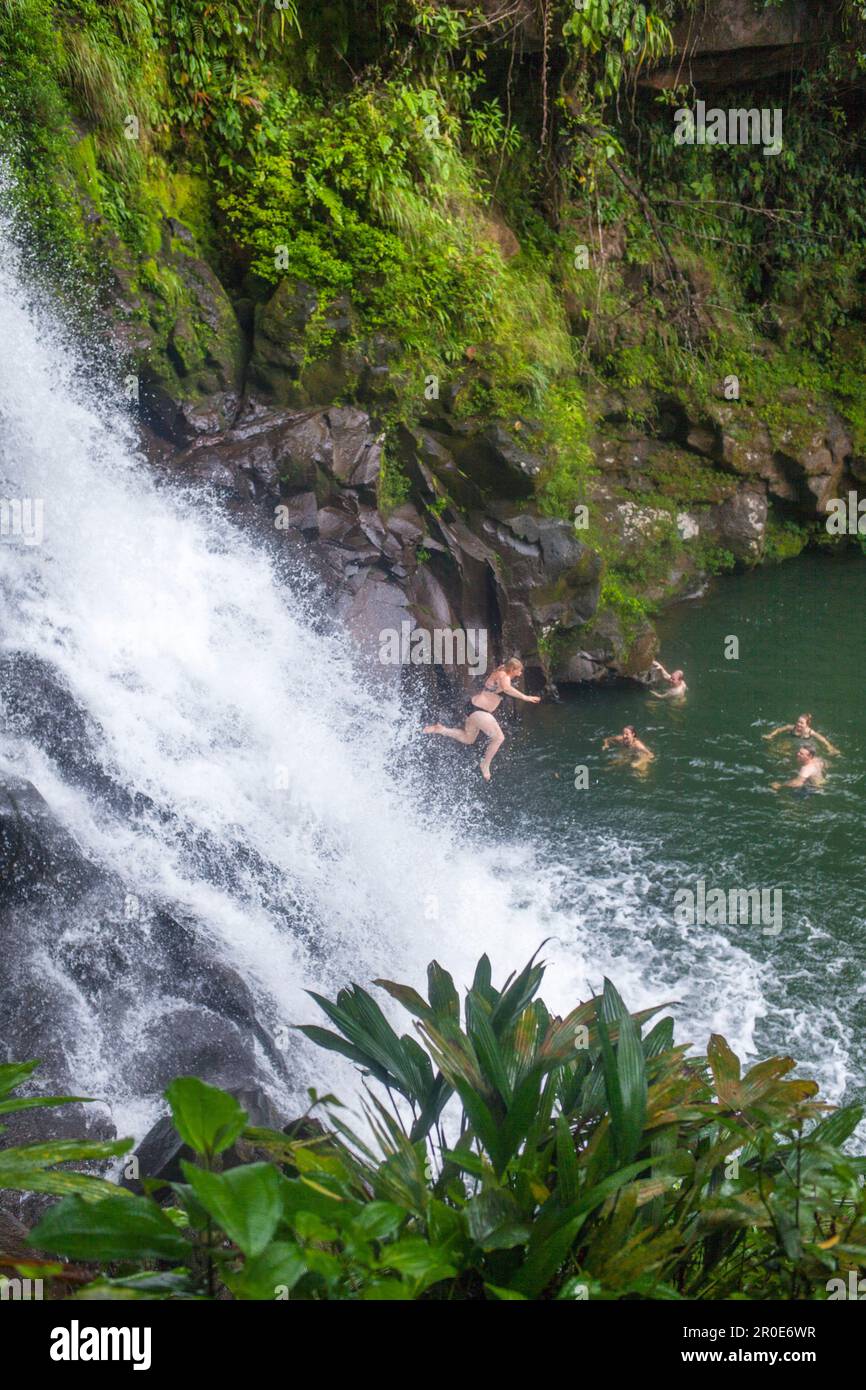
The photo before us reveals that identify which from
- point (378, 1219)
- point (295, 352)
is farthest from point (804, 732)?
point (378, 1219)

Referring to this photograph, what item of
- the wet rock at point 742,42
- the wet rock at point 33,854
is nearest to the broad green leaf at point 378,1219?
the wet rock at point 33,854

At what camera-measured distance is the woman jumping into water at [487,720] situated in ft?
30.2

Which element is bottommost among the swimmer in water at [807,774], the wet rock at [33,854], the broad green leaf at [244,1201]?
the broad green leaf at [244,1201]

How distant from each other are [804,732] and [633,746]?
1.68m

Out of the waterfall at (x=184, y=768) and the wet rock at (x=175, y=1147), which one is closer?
the wet rock at (x=175, y=1147)

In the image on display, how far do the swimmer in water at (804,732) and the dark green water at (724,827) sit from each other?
120 millimetres

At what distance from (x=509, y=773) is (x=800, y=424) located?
724 centimetres

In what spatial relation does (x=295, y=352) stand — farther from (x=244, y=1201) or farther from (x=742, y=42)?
(x=244, y=1201)

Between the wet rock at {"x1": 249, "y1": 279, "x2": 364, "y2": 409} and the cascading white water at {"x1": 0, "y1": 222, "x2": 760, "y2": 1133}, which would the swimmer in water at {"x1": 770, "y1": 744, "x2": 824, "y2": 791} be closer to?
the cascading white water at {"x1": 0, "y1": 222, "x2": 760, "y2": 1133}

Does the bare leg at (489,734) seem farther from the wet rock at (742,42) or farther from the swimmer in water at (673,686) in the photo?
the wet rock at (742,42)

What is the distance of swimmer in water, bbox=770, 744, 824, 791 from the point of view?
909 centimetres

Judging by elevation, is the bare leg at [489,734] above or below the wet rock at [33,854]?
above

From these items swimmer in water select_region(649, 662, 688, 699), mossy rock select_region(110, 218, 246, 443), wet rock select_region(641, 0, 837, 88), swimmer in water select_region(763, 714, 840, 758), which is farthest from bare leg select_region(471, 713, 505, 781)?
wet rock select_region(641, 0, 837, 88)

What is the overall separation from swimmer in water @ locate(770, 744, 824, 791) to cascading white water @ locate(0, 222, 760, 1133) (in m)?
1.99
